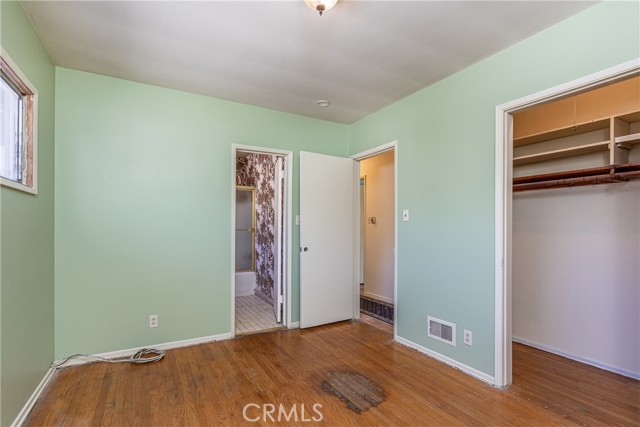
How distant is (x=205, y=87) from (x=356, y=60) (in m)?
1.45

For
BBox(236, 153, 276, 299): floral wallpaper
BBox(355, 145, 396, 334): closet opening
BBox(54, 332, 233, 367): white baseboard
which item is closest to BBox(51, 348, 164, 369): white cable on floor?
BBox(54, 332, 233, 367): white baseboard

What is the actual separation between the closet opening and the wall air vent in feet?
4.68

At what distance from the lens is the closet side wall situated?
7.84 ft

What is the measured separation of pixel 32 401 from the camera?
199 cm

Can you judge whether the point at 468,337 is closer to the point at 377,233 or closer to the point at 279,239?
the point at 279,239

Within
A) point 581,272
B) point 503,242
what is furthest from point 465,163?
point 581,272

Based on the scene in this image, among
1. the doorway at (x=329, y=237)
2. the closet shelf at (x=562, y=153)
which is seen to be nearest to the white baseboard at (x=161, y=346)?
the doorway at (x=329, y=237)

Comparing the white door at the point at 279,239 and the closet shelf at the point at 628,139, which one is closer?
the closet shelf at the point at 628,139

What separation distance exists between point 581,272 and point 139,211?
3.96 metres

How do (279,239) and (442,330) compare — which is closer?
(442,330)

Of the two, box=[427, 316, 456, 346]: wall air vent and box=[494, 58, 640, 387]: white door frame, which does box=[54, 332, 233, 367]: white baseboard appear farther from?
box=[494, 58, 640, 387]: white door frame

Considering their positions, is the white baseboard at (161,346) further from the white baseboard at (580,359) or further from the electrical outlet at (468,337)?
the white baseboard at (580,359)

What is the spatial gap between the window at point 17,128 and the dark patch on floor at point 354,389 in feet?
7.74

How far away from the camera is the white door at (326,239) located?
11.5ft
